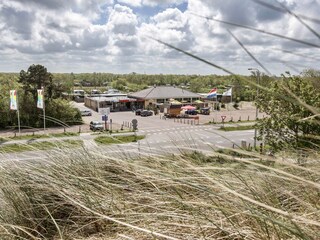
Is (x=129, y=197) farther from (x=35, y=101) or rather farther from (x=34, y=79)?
(x=34, y=79)

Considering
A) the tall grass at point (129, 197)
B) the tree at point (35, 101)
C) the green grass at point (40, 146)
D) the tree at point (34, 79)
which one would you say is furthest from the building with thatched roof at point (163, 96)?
the tall grass at point (129, 197)

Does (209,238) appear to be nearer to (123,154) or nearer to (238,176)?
(238,176)

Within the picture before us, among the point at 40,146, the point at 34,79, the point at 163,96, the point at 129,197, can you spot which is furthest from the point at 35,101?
the point at 129,197

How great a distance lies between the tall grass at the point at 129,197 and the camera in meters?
1.72

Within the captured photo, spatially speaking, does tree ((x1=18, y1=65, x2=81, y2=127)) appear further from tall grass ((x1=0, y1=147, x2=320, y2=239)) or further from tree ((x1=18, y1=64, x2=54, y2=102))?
tall grass ((x1=0, y1=147, x2=320, y2=239))

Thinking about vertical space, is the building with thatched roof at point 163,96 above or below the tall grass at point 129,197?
below

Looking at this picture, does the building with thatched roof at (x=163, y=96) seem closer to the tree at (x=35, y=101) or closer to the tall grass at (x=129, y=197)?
the tree at (x=35, y=101)

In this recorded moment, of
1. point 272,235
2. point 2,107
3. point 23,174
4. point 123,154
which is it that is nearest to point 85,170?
point 23,174

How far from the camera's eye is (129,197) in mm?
2244

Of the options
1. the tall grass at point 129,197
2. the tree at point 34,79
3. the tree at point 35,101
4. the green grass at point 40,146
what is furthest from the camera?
the tree at point 34,79

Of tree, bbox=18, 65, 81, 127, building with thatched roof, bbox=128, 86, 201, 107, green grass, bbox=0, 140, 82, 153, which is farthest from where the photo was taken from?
building with thatched roof, bbox=128, 86, 201, 107

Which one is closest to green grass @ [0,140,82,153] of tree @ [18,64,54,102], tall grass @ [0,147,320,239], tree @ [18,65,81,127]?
tall grass @ [0,147,320,239]

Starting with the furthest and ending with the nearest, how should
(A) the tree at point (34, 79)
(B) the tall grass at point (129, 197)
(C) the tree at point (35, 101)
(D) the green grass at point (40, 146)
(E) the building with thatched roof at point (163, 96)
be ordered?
(E) the building with thatched roof at point (163, 96) < (A) the tree at point (34, 79) < (C) the tree at point (35, 101) < (D) the green grass at point (40, 146) < (B) the tall grass at point (129, 197)

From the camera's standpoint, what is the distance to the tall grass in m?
1.72
